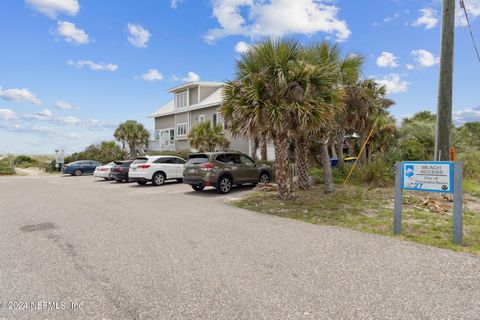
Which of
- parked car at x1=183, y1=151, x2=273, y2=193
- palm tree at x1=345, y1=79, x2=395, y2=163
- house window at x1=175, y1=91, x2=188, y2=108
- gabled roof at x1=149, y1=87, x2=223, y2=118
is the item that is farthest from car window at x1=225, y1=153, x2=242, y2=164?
house window at x1=175, y1=91, x2=188, y2=108

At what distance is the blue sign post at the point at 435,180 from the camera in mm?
5477

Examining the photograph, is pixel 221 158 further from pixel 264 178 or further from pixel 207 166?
pixel 264 178

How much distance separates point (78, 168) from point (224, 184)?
69.8 ft

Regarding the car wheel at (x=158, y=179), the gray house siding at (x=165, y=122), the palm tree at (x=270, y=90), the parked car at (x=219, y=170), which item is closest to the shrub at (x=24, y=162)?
the gray house siding at (x=165, y=122)

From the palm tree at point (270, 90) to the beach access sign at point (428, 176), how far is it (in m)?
3.92

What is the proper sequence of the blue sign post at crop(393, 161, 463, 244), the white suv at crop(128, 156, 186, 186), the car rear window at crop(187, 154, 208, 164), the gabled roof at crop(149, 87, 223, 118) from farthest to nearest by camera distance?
the gabled roof at crop(149, 87, 223, 118) → the white suv at crop(128, 156, 186, 186) → the car rear window at crop(187, 154, 208, 164) → the blue sign post at crop(393, 161, 463, 244)

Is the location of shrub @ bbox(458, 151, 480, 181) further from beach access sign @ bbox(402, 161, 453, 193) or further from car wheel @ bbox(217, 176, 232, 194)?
car wheel @ bbox(217, 176, 232, 194)

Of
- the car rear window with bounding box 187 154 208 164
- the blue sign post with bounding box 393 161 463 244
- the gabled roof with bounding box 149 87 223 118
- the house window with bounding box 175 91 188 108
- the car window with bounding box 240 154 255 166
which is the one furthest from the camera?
the house window with bounding box 175 91 188 108

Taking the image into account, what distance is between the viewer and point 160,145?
111 feet

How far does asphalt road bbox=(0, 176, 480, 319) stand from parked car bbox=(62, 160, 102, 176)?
23026 mm

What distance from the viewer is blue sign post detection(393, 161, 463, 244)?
5477mm

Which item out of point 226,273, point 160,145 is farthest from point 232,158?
point 160,145

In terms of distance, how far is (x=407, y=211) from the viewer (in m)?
8.34

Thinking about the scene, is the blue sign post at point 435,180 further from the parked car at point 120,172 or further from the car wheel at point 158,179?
the parked car at point 120,172
